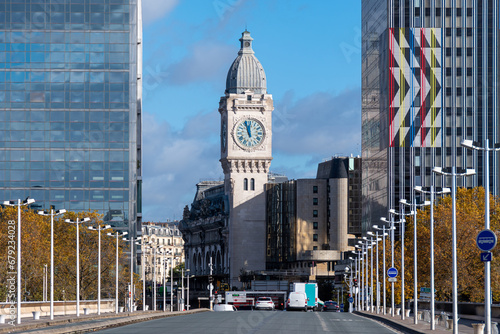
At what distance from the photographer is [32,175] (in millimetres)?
148250

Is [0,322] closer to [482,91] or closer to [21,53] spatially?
[21,53]

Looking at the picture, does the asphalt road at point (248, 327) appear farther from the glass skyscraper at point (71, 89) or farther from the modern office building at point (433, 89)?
the modern office building at point (433, 89)

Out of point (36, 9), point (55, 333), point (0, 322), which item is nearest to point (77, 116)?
point (36, 9)

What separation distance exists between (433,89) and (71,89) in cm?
5641

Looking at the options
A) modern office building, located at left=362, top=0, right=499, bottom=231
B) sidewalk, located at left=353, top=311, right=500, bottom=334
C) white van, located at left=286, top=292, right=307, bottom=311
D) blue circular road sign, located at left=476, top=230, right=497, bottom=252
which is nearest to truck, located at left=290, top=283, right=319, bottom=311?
modern office building, located at left=362, top=0, right=499, bottom=231

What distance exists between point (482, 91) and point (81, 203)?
65.2 metres

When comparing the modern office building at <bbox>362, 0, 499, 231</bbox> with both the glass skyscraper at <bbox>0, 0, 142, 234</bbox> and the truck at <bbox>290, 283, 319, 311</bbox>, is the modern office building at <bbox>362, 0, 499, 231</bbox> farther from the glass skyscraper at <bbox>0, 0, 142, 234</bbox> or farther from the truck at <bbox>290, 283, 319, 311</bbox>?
the glass skyscraper at <bbox>0, 0, 142, 234</bbox>

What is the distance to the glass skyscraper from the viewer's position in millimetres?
149000

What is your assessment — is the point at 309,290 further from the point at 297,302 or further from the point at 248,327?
the point at 248,327

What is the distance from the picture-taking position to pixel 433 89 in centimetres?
16325

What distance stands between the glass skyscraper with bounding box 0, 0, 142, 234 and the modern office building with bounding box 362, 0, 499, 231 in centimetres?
4074

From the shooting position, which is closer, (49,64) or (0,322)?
(0,322)

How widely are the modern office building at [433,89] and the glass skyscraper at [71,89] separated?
134 feet

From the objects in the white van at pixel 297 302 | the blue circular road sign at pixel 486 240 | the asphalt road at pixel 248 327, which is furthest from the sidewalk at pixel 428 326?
the white van at pixel 297 302
